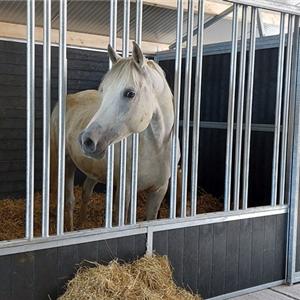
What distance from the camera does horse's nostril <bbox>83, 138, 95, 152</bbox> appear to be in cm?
208

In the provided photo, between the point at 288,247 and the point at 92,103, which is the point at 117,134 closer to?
the point at 92,103

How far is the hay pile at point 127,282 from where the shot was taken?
215 centimetres

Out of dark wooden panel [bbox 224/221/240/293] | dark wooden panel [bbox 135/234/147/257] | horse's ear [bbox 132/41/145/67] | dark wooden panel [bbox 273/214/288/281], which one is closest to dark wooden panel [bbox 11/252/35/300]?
dark wooden panel [bbox 135/234/147/257]

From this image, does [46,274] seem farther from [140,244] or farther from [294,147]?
[294,147]

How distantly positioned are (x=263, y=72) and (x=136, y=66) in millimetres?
1693

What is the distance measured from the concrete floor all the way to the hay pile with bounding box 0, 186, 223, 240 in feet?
3.21

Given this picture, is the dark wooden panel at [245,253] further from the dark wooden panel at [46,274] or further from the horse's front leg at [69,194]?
the dark wooden panel at [46,274]

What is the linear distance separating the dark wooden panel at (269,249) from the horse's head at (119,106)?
1.25 meters

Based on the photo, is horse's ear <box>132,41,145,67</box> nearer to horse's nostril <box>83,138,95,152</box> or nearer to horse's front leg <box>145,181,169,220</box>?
horse's nostril <box>83,138,95,152</box>

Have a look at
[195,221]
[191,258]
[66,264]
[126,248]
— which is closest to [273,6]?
[195,221]

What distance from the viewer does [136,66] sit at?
7.41ft

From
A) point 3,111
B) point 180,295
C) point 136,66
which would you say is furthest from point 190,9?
point 3,111

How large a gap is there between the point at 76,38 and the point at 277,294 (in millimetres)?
2909

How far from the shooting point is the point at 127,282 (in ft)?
7.32
